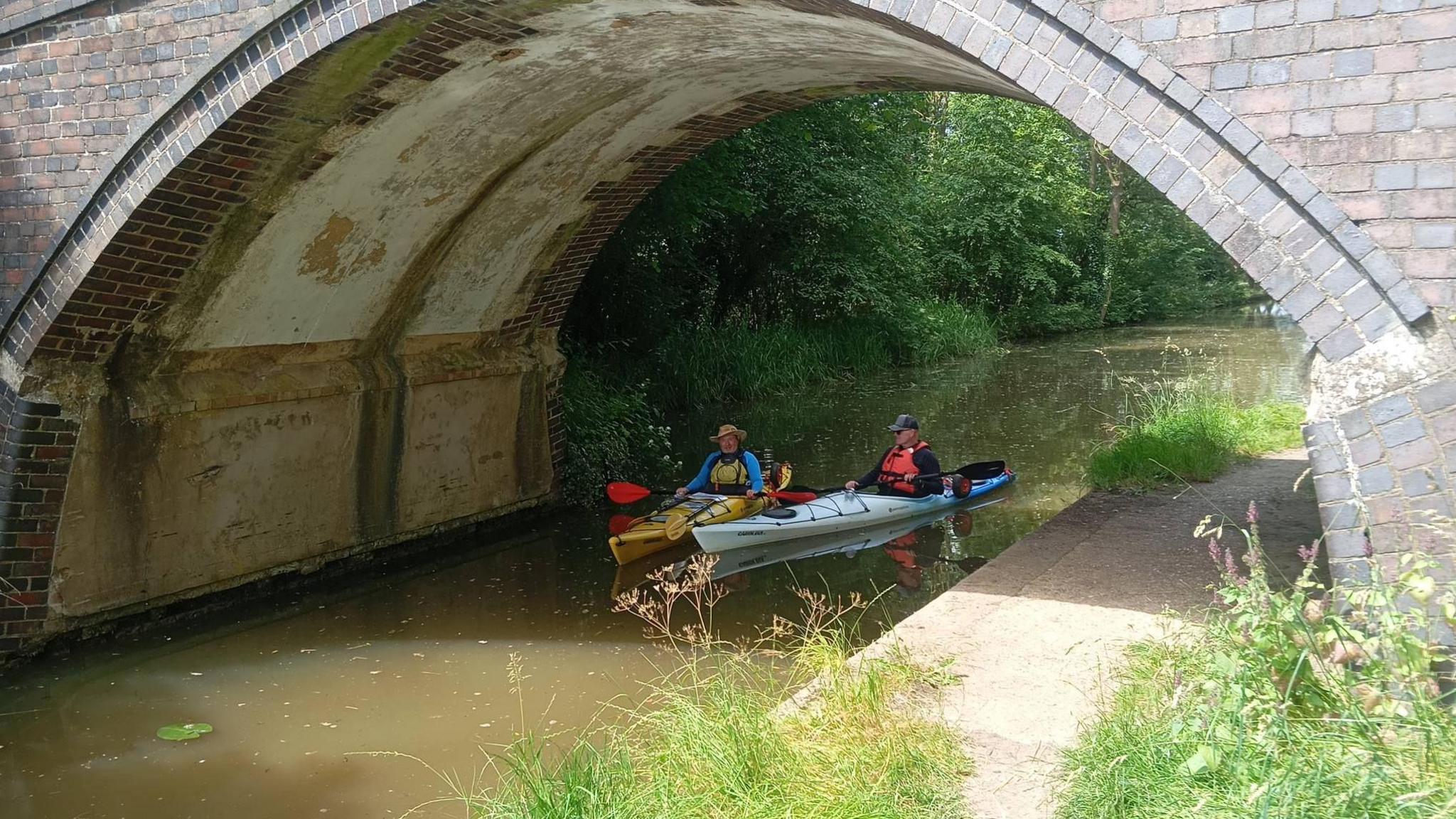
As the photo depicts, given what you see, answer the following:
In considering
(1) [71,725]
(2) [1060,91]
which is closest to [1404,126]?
(2) [1060,91]

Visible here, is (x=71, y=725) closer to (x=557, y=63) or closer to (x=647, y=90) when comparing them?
(x=557, y=63)

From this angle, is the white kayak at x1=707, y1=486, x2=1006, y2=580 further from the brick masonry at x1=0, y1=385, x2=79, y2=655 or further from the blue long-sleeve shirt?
the brick masonry at x1=0, y1=385, x2=79, y2=655

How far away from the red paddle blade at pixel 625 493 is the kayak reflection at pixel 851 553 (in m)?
0.91

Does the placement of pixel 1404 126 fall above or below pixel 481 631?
above

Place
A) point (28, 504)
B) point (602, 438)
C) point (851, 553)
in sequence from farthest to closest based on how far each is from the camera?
1. point (602, 438)
2. point (851, 553)
3. point (28, 504)

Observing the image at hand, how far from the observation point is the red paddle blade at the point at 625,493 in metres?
9.86

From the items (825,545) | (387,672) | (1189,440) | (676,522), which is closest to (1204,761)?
(387,672)

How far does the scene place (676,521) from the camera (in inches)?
348

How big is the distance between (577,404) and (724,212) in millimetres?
6056

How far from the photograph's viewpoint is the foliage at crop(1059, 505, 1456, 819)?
262 centimetres

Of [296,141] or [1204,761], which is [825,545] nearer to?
[296,141]

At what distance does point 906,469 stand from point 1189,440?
2315 mm

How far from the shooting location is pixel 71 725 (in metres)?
5.96

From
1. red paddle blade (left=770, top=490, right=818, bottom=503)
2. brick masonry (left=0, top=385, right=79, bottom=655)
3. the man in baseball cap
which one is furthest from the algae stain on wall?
the man in baseball cap
